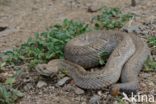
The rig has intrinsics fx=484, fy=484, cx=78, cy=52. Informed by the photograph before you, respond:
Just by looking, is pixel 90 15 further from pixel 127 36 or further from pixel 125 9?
pixel 127 36

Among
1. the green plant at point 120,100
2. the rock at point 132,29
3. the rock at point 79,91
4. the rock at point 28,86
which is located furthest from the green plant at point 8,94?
the rock at point 132,29

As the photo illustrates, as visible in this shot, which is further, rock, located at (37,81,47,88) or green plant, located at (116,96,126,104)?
rock, located at (37,81,47,88)

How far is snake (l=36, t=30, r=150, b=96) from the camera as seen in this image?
19.5 ft

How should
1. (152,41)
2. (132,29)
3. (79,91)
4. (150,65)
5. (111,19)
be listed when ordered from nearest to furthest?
(79,91), (150,65), (152,41), (132,29), (111,19)

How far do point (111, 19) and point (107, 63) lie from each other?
198 cm

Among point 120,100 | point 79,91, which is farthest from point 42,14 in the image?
point 120,100

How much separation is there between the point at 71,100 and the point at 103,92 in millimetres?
403

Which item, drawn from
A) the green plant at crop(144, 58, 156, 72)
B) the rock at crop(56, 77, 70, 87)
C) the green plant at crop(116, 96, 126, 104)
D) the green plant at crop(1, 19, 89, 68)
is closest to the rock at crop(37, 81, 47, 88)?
the rock at crop(56, 77, 70, 87)

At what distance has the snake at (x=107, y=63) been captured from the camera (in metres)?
5.95

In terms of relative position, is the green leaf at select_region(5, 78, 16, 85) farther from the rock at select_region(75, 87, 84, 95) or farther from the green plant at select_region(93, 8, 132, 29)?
the green plant at select_region(93, 8, 132, 29)

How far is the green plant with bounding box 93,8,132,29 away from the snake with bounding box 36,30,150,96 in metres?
0.63

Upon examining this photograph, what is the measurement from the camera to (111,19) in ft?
26.7

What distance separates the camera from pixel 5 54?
7.14 m

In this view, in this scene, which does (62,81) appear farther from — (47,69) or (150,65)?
(150,65)
